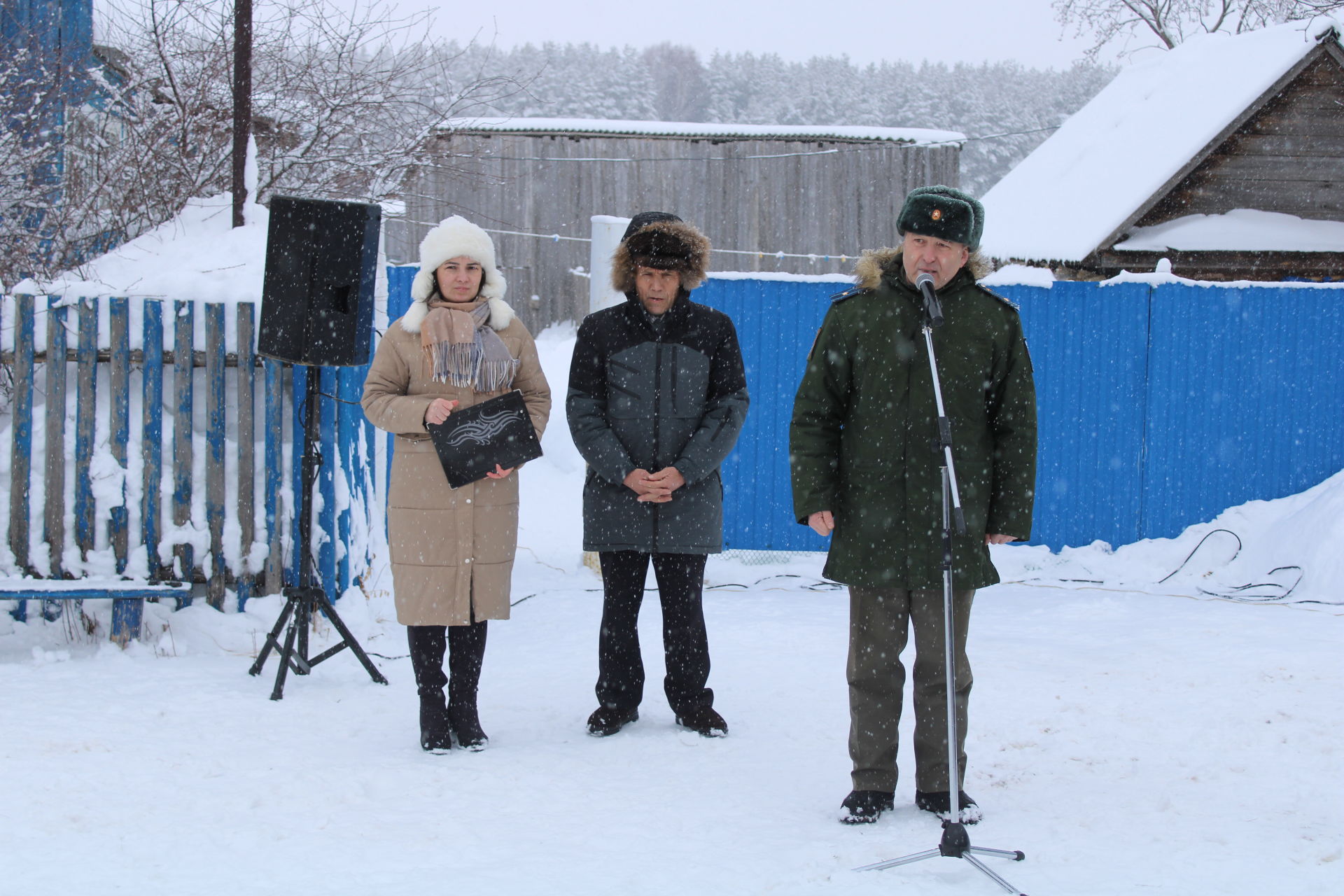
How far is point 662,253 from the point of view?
416cm

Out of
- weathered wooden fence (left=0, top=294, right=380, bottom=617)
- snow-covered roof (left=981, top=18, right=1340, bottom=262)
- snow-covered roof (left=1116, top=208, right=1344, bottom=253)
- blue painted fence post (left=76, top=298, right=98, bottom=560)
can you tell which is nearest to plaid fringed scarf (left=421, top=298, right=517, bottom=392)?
weathered wooden fence (left=0, top=294, right=380, bottom=617)

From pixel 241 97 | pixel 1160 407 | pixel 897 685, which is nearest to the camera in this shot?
pixel 897 685

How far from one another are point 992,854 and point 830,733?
125 cm

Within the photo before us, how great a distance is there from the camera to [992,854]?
3070mm

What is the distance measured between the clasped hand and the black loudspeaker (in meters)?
1.49

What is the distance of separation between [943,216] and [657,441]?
4.61ft

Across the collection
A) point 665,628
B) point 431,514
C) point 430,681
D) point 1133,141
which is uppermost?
point 1133,141

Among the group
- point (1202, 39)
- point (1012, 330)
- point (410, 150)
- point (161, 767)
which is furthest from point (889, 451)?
point (1202, 39)

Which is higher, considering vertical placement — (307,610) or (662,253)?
(662,253)

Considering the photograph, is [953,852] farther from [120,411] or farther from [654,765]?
[120,411]

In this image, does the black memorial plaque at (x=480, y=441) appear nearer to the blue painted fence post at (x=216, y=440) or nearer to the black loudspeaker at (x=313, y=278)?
the black loudspeaker at (x=313, y=278)

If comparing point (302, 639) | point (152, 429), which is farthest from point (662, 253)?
point (152, 429)

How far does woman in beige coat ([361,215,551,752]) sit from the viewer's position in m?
4.02

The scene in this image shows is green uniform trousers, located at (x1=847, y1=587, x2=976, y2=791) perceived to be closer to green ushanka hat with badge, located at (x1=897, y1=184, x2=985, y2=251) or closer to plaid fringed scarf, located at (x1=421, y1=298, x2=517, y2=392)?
green ushanka hat with badge, located at (x1=897, y1=184, x2=985, y2=251)
